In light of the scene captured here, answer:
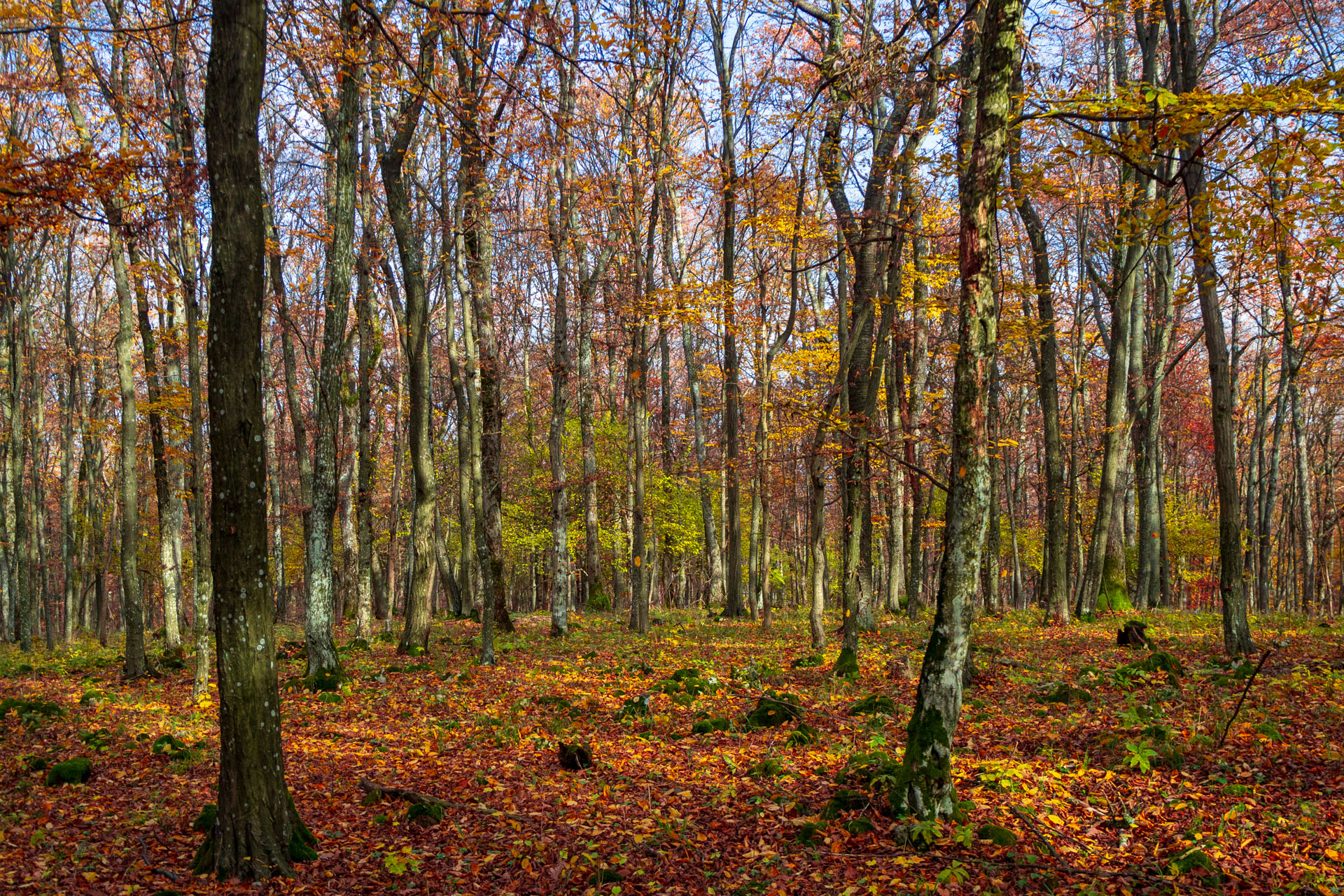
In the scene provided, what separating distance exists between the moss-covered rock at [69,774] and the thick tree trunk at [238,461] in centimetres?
297

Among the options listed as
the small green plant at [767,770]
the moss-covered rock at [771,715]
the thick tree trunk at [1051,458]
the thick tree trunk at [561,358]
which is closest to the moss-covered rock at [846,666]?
the moss-covered rock at [771,715]

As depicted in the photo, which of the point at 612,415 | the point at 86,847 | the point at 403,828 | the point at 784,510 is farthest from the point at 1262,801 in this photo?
the point at 784,510

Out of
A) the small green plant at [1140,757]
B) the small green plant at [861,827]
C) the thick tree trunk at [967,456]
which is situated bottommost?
the small green plant at [861,827]

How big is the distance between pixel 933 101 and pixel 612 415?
16.6m

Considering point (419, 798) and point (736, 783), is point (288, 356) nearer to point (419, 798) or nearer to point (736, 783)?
point (419, 798)

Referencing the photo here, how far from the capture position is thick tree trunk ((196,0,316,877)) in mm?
4488

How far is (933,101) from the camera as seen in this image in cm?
1058

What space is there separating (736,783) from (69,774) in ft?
19.4

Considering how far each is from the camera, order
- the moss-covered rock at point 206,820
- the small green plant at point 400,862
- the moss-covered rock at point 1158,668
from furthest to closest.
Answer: the moss-covered rock at point 1158,668
the moss-covered rock at point 206,820
the small green plant at point 400,862

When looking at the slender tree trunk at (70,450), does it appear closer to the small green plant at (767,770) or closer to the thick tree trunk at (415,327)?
the thick tree trunk at (415,327)

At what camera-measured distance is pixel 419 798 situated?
6027mm

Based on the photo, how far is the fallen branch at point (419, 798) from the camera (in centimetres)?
592

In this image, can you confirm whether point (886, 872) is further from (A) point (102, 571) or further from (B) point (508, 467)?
(A) point (102, 571)

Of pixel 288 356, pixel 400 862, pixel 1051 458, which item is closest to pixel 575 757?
pixel 400 862
